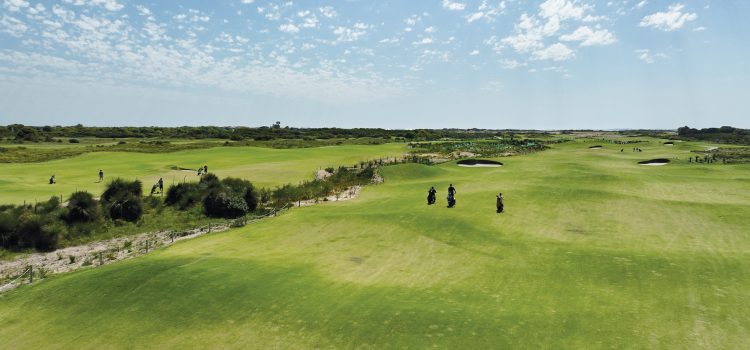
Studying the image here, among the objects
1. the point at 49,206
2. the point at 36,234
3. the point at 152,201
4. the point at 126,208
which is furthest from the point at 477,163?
the point at 36,234

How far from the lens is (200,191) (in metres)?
46.0

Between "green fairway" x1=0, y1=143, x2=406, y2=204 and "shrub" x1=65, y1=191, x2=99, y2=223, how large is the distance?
7.48 m

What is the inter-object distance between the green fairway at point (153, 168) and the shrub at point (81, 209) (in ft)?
24.5

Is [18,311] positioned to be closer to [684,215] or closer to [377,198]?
[377,198]

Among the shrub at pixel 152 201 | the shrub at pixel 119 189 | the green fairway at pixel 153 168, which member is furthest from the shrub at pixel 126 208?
the green fairway at pixel 153 168

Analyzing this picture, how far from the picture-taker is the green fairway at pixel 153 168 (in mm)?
48969

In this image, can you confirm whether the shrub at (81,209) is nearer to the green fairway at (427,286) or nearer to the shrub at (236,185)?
the shrub at (236,185)

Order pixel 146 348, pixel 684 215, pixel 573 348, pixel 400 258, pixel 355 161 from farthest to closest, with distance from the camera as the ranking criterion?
1. pixel 355 161
2. pixel 684 215
3. pixel 400 258
4. pixel 146 348
5. pixel 573 348

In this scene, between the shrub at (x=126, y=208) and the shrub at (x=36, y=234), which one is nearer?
the shrub at (x=36, y=234)

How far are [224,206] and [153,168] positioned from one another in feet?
119

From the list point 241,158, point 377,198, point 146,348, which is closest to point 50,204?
point 377,198

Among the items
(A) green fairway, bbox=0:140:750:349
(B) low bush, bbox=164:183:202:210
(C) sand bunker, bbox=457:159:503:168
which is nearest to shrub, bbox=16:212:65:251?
(B) low bush, bbox=164:183:202:210

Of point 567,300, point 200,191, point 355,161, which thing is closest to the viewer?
point 567,300

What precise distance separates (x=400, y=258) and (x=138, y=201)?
101 feet
